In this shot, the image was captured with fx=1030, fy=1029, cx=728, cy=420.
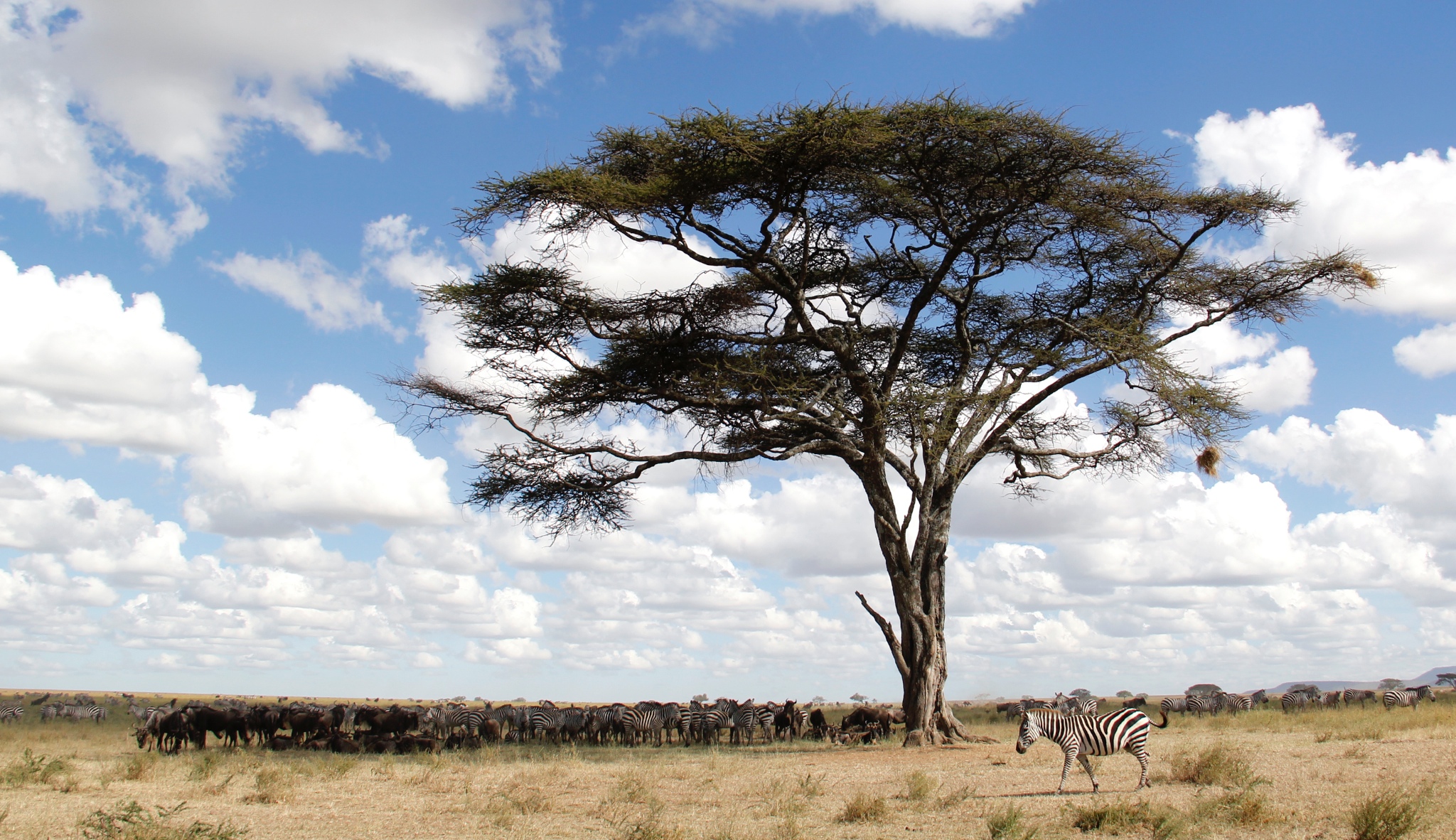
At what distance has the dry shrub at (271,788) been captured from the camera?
450 inches

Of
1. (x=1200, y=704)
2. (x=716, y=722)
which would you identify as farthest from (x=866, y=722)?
(x=1200, y=704)

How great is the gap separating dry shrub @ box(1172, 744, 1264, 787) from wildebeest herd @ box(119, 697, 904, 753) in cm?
843

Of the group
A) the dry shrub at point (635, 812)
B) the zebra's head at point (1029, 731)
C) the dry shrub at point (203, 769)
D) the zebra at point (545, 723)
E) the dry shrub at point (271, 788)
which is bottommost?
the zebra at point (545, 723)

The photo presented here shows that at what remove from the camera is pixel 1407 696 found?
3422cm

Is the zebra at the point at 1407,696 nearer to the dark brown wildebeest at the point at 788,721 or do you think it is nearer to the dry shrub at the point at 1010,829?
the dark brown wildebeest at the point at 788,721

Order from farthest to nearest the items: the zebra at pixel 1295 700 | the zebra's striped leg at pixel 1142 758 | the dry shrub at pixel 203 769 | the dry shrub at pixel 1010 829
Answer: the zebra at pixel 1295 700 < the dry shrub at pixel 203 769 < the zebra's striped leg at pixel 1142 758 < the dry shrub at pixel 1010 829

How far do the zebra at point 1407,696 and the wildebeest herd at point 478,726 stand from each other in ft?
55.5

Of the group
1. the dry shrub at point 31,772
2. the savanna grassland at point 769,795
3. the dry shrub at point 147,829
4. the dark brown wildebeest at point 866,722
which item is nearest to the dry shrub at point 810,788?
the savanna grassland at point 769,795

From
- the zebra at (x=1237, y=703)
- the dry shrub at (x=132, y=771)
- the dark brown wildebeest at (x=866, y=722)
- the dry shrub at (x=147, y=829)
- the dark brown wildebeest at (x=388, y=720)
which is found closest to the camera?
the dry shrub at (x=147, y=829)

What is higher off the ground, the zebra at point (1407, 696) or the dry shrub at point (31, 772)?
the dry shrub at point (31, 772)

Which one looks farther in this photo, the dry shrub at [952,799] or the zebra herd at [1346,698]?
the zebra herd at [1346,698]

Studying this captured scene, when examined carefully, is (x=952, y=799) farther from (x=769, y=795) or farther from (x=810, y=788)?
(x=769, y=795)

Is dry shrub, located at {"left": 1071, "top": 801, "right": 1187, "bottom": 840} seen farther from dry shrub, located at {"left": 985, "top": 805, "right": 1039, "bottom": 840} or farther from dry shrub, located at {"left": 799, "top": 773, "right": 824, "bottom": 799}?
dry shrub, located at {"left": 799, "top": 773, "right": 824, "bottom": 799}

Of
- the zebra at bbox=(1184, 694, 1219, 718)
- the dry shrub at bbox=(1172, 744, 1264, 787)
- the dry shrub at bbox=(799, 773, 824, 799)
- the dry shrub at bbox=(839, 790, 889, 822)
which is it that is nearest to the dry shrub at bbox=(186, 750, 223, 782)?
the dry shrub at bbox=(799, 773, 824, 799)
